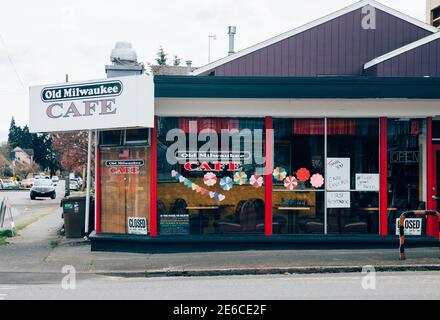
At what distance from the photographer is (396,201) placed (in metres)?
14.9

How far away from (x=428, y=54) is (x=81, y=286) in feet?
42.4

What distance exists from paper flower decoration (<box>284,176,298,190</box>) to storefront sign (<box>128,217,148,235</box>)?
339cm

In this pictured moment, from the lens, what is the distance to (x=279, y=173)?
48.4ft

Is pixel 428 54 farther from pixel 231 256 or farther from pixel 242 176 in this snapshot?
pixel 231 256

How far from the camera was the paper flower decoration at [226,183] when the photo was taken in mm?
14766

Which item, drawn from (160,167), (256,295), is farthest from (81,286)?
(160,167)

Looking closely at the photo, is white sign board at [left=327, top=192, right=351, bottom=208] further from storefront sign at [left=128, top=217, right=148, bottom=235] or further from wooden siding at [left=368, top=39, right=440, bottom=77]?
wooden siding at [left=368, top=39, right=440, bottom=77]

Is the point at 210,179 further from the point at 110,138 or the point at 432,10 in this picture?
the point at 432,10

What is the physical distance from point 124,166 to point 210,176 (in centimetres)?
210

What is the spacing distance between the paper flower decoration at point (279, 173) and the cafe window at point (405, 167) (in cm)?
244

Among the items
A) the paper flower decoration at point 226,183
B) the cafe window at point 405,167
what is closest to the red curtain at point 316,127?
the cafe window at point 405,167

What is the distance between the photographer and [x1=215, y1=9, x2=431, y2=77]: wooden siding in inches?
816

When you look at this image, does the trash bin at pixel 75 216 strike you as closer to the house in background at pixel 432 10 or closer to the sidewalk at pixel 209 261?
the sidewalk at pixel 209 261

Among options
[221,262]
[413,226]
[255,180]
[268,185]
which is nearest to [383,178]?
[413,226]
